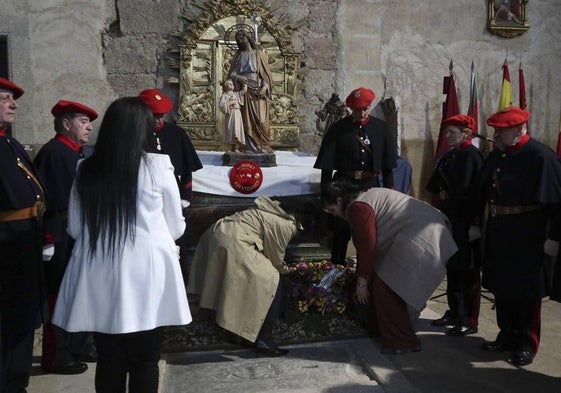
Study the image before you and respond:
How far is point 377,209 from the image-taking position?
3980 millimetres

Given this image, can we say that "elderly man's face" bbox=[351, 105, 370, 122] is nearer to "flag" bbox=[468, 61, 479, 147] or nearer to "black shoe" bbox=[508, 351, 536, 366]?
"black shoe" bbox=[508, 351, 536, 366]

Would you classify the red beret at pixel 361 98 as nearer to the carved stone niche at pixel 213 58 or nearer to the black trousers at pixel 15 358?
the carved stone niche at pixel 213 58

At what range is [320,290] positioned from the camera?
4305 mm

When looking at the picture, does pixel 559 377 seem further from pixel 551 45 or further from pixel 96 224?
pixel 551 45

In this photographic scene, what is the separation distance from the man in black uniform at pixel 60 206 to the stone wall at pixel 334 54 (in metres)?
3.75

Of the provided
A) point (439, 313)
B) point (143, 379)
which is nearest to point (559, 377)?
point (439, 313)

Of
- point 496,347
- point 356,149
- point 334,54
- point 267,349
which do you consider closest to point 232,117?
point 356,149

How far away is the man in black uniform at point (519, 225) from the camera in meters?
3.71

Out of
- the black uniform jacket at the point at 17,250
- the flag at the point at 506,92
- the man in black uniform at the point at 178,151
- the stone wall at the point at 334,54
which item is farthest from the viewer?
the flag at the point at 506,92

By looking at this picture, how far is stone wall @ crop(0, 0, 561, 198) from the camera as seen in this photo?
282 inches

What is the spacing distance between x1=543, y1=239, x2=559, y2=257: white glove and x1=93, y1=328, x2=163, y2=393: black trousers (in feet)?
8.45

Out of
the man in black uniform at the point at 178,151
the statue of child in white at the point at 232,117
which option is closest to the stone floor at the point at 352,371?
the man in black uniform at the point at 178,151

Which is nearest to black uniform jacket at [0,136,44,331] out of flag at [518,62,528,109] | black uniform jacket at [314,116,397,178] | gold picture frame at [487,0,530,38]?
black uniform jacket at [314,116,397,178]

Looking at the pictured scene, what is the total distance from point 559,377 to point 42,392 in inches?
132
